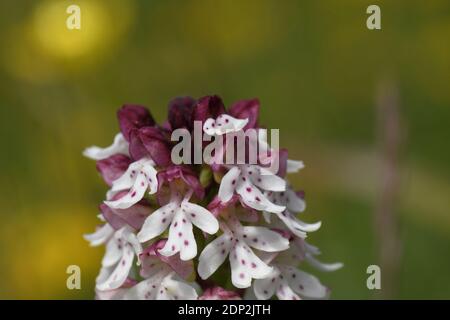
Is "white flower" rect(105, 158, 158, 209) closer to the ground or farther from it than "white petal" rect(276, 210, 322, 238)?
farther from it

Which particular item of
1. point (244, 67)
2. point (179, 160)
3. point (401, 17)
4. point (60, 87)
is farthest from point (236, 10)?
point (179, 160)

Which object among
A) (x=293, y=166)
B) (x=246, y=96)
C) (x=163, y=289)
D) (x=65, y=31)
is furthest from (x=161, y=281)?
(x=246, y=96)

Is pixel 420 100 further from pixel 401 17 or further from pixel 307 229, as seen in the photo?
pixel 307 229

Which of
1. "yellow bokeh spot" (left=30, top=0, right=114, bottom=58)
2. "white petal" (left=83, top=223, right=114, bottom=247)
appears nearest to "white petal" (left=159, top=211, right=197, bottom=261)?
"white petal" (left=83, top=223, right=114, bottom=247)

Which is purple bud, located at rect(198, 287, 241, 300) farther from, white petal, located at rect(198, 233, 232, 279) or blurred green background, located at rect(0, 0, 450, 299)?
blurred green background, located at rect(0, 0, 450, 299)

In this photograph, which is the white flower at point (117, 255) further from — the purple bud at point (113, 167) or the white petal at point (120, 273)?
the purple bud at point (113, 167)

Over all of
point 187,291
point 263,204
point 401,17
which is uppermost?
point 401,17

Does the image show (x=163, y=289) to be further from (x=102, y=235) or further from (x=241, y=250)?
(x=102, y=235)
